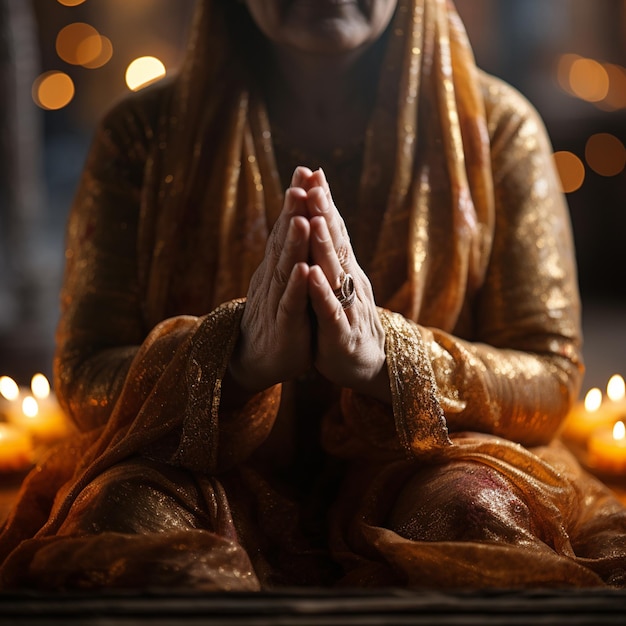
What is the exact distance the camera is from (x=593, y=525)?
1752 mm

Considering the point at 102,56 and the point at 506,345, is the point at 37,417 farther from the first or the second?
the point at 102,56

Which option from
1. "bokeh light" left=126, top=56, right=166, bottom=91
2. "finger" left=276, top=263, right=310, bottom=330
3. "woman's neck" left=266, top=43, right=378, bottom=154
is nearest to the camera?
"finger" left=276, top=263, right=310, bottom=330

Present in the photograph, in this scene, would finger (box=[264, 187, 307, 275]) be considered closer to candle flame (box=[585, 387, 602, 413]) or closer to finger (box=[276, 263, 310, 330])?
finger (box=[276, 263, 310, 330])

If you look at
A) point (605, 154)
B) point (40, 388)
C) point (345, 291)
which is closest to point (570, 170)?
point (605, 154)

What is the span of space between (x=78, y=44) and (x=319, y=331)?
680cm

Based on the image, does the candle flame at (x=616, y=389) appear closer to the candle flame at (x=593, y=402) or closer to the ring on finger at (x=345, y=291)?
the candle flame at (x=593, y=402)

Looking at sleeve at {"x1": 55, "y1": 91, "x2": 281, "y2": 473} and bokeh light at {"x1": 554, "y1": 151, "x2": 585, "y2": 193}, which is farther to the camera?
bokeh light at {"x1": 554, "y1": 151, "x2": 585, "y2": 193}

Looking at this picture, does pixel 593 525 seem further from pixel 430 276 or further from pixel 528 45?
pixel 528 45

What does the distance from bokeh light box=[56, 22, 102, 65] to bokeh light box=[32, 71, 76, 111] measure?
0.14m

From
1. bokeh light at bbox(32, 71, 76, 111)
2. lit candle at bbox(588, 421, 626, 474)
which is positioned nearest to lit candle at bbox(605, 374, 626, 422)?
lit candle at bbox(588, 421, 626, 474)

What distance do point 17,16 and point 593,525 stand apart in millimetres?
3208

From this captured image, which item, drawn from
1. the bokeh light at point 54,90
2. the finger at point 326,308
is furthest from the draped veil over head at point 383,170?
the bokeh light at point 54,90

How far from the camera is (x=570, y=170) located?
5176 millimetres

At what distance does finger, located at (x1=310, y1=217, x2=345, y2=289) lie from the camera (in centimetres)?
147
